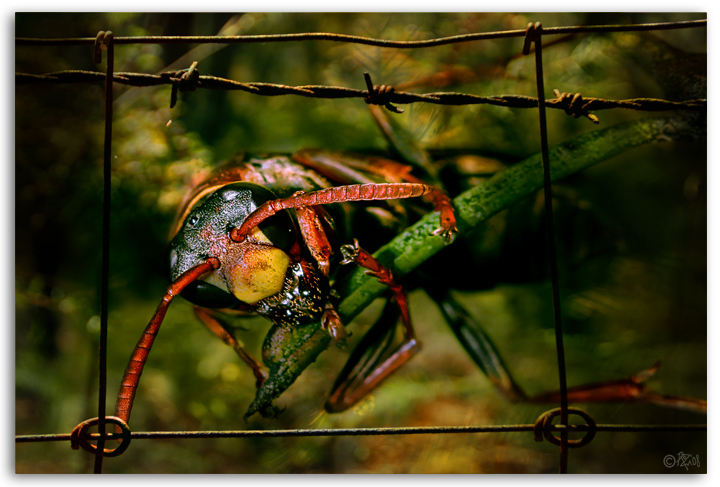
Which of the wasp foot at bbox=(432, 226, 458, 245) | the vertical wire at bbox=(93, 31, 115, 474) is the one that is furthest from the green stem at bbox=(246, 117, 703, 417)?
the vertical wire at bbox=(93, 31, 115, 474)

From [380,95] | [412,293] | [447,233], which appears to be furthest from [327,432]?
[380,95]

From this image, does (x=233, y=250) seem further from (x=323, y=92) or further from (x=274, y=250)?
(x=323, y=92)

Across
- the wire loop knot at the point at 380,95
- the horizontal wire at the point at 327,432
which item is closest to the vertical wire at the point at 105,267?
the horizontal wire at the point at 327,432

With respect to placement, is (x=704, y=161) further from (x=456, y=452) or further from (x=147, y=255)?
(x=147, y=255)

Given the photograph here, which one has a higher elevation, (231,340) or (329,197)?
(329,197)

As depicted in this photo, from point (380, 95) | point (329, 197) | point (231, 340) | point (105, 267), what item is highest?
point (380, 95)

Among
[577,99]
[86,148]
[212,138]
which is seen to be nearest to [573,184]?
[577,99]
